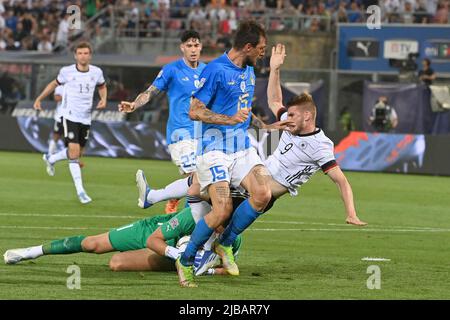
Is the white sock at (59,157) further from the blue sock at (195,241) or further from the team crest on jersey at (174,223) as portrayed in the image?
the blue sock at (195,241)

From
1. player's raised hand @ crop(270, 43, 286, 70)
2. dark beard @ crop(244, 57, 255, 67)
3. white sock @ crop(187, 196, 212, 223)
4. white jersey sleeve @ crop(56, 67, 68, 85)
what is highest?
dark beard @ crop(244, 57, 255, 67)

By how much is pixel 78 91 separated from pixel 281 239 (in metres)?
6.85

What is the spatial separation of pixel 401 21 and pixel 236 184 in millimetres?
26371

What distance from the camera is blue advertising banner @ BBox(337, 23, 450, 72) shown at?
35156 mm

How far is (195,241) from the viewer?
1119cm

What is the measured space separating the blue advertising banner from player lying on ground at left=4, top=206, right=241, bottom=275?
938 inches

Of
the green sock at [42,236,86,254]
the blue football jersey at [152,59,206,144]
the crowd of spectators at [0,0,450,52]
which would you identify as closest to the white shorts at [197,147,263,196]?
the green sock at [42,236,86,254]

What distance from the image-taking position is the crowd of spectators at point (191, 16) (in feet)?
125

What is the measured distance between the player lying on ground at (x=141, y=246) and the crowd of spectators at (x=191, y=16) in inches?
1014

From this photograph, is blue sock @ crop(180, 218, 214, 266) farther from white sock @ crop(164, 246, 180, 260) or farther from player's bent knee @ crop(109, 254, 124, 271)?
player's bent knee @ crop(109, 254, 124, 271)

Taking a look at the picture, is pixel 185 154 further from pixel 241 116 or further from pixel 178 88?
pixel 241 116

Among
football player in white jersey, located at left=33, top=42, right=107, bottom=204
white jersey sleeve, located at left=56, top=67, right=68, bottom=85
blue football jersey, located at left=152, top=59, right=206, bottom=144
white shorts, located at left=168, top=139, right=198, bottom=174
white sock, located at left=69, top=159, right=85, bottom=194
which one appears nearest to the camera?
white shorts, located at left=168, top=139, right=198, bottom=174

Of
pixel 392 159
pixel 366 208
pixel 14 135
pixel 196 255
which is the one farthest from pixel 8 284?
pixel 14 135
